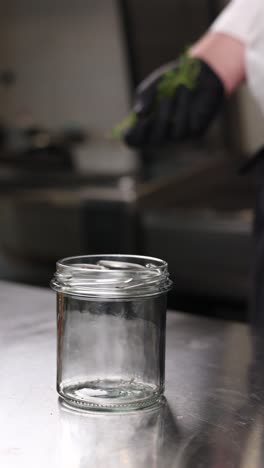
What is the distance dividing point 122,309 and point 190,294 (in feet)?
7.87

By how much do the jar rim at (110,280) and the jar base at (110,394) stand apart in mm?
93

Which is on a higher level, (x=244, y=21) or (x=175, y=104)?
(x=244, y=21)

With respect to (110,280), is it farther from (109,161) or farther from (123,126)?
(109,161)

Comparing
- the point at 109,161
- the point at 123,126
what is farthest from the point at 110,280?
the point at 109,161

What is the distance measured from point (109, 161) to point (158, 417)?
4108 millimetres

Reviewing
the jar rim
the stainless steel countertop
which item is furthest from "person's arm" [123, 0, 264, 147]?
the jar rim

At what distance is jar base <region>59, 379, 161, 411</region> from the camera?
74 cm

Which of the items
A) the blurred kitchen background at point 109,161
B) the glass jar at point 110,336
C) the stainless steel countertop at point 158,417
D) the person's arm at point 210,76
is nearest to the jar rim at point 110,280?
the glass jar at point 110,336

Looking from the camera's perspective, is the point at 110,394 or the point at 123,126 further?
the point at 123,126

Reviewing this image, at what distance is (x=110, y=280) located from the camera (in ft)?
2.45

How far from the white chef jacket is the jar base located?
1014mm

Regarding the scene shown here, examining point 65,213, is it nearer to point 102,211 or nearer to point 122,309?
point 102,211

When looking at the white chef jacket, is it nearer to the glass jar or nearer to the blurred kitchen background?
the glass jar

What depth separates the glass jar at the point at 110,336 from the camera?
29.7 inches
